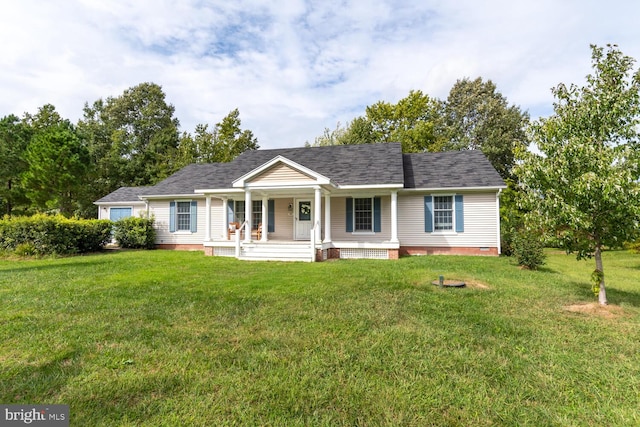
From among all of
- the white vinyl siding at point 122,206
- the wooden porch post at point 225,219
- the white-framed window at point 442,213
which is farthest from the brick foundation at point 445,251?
the white vinyl siding at point 122,206

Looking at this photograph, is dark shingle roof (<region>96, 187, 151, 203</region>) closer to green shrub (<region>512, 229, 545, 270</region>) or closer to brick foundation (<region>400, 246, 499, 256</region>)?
brick foundation (<region>400, 246, 499, 256</region>)

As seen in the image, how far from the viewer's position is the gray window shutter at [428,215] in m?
13.8

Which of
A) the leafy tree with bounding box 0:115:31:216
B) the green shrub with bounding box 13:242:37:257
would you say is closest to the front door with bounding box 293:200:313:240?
the green shrub with bounding box 13:242:37:257

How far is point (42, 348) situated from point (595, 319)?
25.5 feet

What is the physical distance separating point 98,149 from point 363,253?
31.6 m

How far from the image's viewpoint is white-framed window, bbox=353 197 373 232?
1420 centimetres

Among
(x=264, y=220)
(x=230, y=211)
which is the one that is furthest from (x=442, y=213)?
(x=230, y=211)

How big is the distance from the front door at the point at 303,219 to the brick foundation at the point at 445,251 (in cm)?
430

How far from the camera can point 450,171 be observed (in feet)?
47.9

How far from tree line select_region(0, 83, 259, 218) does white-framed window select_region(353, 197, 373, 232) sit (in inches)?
769

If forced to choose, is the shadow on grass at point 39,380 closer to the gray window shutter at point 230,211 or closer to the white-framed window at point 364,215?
the white-framed window at point 364,215

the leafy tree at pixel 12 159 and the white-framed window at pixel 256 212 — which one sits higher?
the leafy tree at pixel 12 159

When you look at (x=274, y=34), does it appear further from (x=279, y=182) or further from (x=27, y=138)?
(x=27, y=138)

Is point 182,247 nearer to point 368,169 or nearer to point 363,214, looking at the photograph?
point 363,214
